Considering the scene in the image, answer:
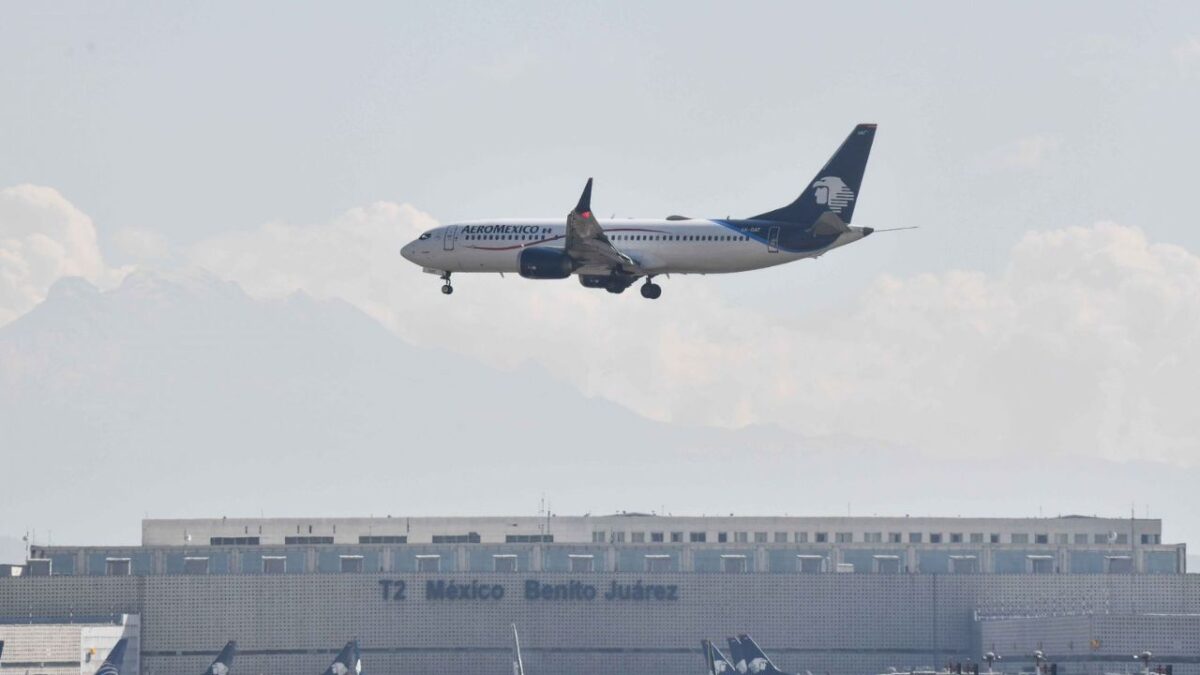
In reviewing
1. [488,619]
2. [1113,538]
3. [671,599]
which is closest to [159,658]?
[488,619]

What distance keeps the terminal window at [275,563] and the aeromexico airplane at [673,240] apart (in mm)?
34668

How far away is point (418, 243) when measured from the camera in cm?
15638

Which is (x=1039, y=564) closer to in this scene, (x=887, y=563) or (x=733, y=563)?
(x=887, y=563)

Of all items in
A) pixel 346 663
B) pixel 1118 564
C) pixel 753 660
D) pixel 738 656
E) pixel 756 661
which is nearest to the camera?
pixel 756 661

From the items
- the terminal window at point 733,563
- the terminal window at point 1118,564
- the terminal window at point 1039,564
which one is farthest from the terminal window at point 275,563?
the terminal window at point 1118,564

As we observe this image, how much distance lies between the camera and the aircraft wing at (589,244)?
14125 cm

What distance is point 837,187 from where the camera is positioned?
14825cm

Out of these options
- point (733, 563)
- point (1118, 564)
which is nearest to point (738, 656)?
point (733, 563)

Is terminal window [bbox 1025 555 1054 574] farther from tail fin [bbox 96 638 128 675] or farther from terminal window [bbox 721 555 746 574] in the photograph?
tail fin [bbox 96 638 128 675]

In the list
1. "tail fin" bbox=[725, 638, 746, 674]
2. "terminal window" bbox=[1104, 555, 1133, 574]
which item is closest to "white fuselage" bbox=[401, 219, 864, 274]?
"tail fin" bbox=[725, 638, 746, 674]

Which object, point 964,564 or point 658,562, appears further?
point 964,564

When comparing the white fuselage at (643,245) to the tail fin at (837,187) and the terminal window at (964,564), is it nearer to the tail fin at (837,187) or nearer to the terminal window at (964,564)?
the tail fin at (837,187)

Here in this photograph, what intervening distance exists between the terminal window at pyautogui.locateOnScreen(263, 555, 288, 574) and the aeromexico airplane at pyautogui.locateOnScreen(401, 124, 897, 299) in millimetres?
34668

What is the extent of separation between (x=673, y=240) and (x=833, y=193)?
378 inches
